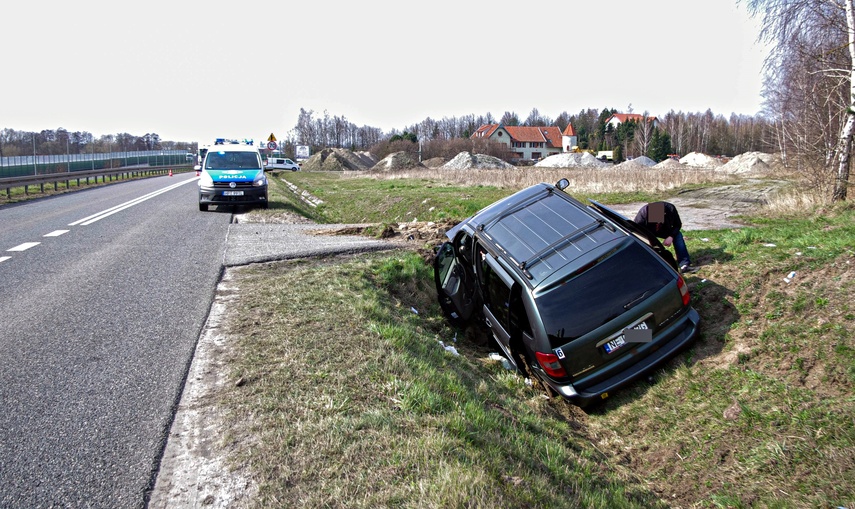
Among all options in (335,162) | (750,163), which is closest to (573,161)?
(750,163)

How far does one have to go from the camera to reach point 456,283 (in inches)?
287

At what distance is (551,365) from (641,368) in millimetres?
912

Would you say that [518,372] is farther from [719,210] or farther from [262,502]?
[719,210]

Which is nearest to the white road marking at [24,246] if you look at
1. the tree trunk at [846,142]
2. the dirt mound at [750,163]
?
the tree trunk at [846,142]

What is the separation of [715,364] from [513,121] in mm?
170413

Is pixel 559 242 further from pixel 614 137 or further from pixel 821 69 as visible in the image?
pixel 614 137

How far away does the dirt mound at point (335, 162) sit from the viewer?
7550cm

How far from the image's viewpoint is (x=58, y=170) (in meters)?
38.7

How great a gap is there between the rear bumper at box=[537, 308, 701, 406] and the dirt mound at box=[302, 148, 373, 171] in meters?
71.1

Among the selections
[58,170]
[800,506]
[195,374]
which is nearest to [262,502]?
[195,374]

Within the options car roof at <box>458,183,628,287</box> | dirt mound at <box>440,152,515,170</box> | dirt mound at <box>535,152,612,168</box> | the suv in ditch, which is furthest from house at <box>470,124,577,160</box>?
car roof at <box>458,183,628,287</box>

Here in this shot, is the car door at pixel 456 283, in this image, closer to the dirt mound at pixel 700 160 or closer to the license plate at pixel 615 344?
the license plate at pixel 615 344

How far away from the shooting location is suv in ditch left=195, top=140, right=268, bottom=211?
1719 centimetres

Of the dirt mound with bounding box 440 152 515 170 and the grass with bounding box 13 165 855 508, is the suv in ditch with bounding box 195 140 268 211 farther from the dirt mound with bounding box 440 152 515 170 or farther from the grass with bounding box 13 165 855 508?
the dirt mound with bounding box 440 152 515 170
